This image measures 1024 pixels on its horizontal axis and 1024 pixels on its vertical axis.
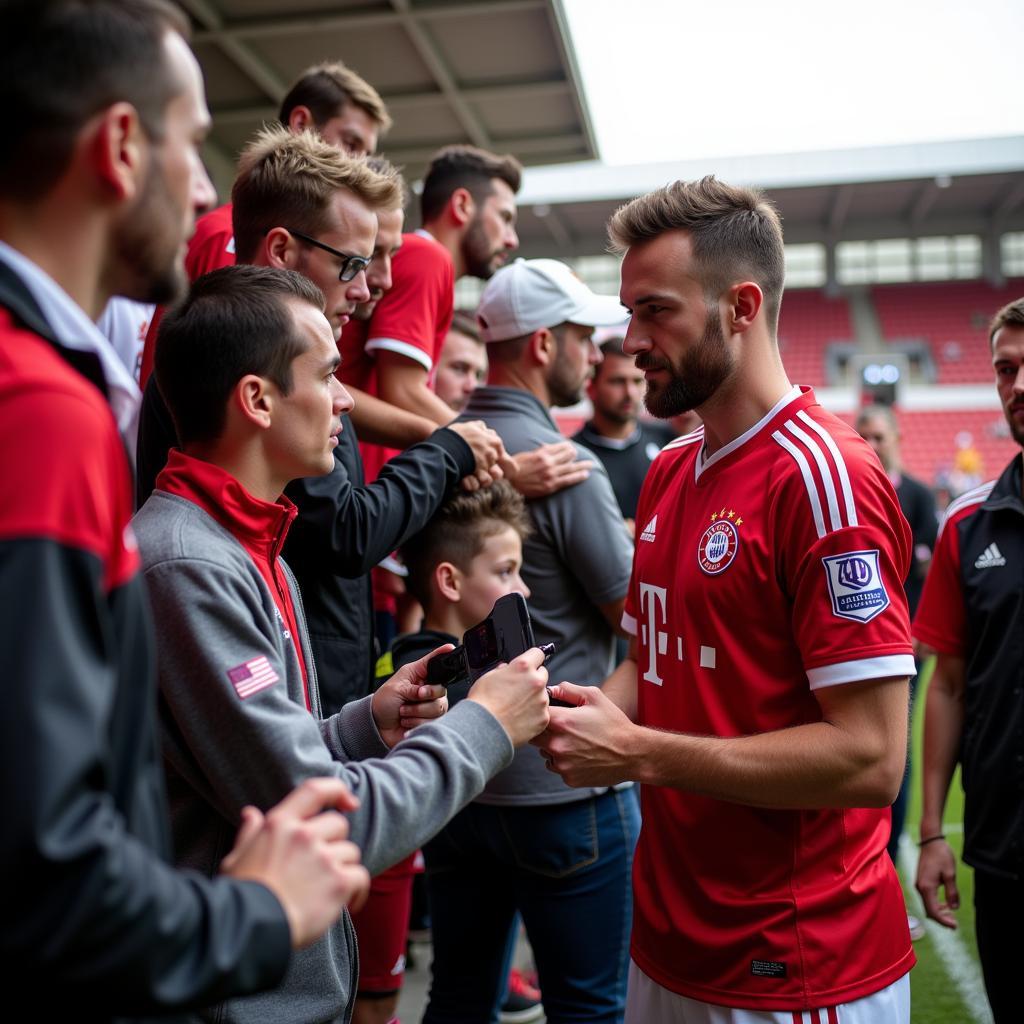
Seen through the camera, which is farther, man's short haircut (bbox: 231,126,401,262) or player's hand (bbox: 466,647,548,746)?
man's short haircut (bbox: 231,126,401,262)

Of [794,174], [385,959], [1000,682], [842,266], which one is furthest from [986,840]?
[842,266]

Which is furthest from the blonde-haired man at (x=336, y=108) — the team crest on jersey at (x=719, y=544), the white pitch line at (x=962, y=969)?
the white pitch line at (x=962, y=969)

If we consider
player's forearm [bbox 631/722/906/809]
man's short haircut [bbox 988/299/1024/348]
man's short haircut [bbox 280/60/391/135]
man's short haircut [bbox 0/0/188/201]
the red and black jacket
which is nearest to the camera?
the red and black jacket

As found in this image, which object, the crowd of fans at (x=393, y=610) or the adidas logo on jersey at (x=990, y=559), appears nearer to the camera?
the crowd of fans at (x=393, y=610)

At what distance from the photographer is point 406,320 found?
323 cm

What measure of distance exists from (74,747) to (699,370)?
60.1 inches

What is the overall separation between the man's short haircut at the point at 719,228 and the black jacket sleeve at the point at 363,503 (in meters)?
0.72

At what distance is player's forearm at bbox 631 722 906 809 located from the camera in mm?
1806

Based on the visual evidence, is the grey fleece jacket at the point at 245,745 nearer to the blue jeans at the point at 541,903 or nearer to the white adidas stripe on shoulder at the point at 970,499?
the blue jeans at the point at 541,903

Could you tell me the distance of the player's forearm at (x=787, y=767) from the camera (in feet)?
5.92

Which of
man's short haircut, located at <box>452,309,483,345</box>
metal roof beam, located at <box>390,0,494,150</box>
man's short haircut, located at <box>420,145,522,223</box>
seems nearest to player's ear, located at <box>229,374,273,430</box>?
man's short haircut, located at <box>420,145,522,223</box>

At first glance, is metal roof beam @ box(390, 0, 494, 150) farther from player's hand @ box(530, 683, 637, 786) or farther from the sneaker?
player's hand @ box(530, 683, 637, 786)

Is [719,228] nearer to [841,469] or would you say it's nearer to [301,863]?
[841,469]

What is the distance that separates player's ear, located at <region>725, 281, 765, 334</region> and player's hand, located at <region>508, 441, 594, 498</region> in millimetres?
818
